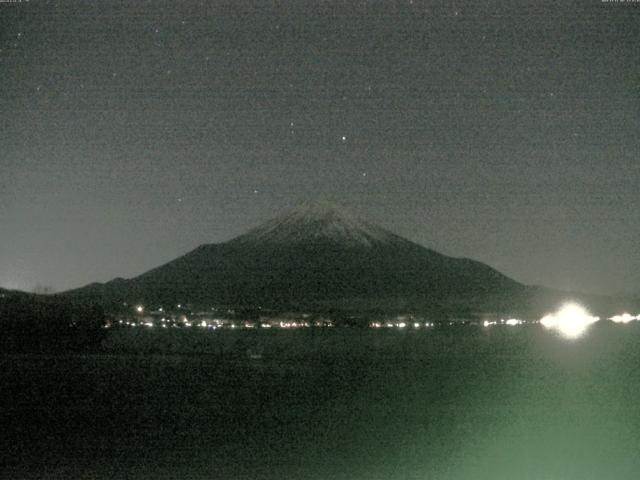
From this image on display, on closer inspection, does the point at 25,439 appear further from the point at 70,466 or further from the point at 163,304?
the point at 163,304

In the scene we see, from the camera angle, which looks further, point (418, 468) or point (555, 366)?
point (555, 366)

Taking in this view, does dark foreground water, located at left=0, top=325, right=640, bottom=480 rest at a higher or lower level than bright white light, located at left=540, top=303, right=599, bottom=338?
lower

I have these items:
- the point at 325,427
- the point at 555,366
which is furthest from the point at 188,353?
the point at 325,427

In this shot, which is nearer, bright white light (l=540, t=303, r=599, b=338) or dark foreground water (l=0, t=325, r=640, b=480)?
dark foreground water (l=0, t=325, r=640, b=480)

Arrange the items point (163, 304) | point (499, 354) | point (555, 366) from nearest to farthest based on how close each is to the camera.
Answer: point (555, 366), point (499, 354), point (163, 304)

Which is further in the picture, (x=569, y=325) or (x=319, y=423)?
Answer: (x=569, y=325)

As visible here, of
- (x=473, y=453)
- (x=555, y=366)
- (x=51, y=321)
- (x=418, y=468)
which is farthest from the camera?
(x=51, y=321)

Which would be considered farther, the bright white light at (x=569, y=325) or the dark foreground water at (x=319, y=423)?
the bright white light at (x=569, y=325)

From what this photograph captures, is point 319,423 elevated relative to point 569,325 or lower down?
lower down
